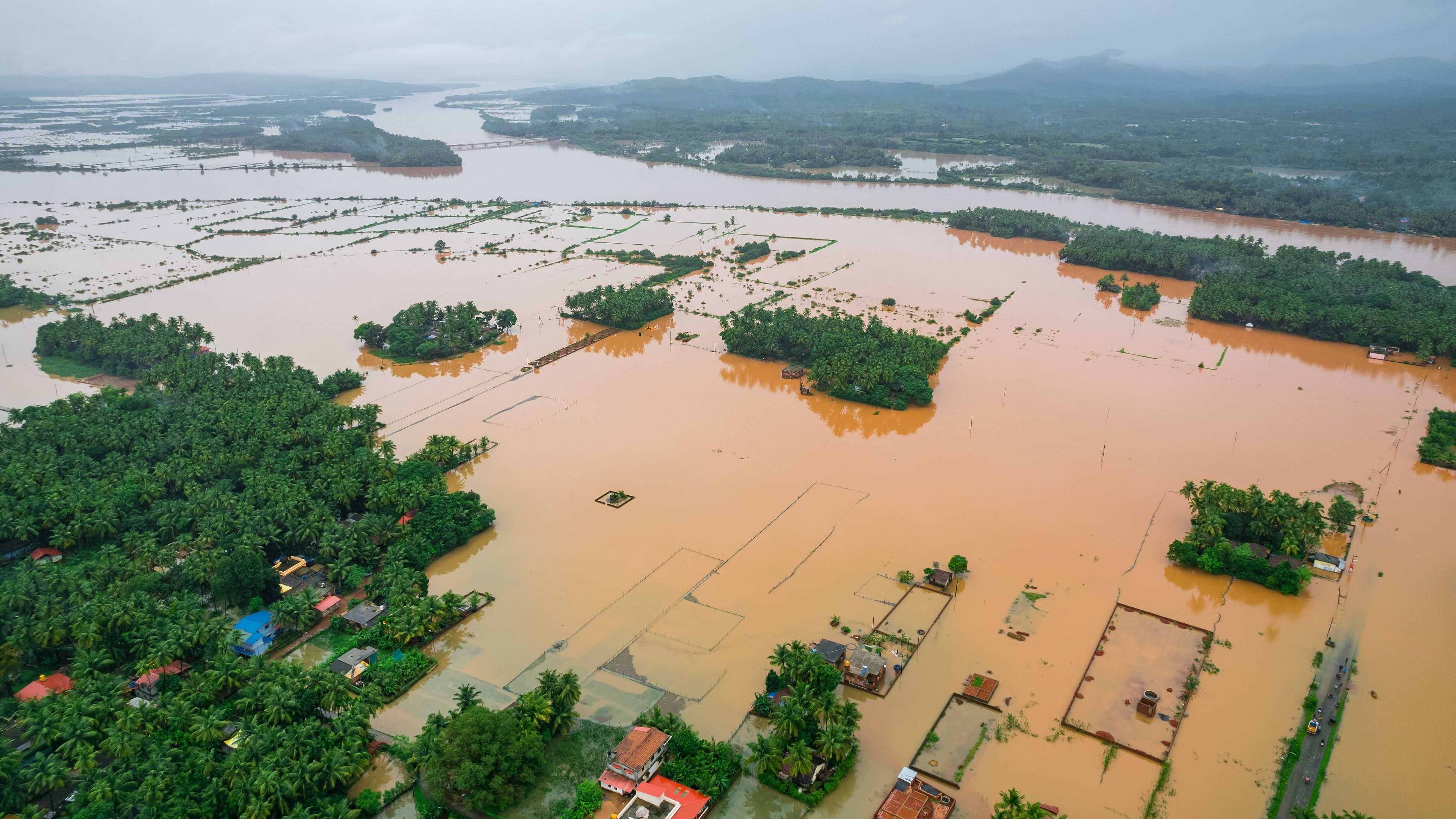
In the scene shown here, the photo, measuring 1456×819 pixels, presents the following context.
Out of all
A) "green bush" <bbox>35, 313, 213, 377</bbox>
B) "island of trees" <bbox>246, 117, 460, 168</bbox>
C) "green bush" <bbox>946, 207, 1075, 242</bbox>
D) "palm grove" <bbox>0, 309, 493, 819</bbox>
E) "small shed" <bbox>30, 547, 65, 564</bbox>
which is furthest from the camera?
"island of trees" <bbox>246, 117, 460, 168</bbox>

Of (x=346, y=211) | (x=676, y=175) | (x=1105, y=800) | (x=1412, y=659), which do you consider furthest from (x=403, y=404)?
(x=676, y=175)

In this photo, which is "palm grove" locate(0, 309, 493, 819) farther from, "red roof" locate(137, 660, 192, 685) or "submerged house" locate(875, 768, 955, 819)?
"submerged house" locate(875, 768, 955, 819)

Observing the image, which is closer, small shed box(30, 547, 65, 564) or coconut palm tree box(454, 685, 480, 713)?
coconut palm tree box(454, 685, 480, 713)

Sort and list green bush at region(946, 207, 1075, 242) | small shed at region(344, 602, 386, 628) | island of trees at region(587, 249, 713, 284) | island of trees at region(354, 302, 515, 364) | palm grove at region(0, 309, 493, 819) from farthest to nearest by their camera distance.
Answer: green bush at region(946, 207, 1075, 242)
island of trees at region(587, 249, 713, 284)
island of trees at region(354, 302, 515, 364)
small shed at region(344, 602, 386, 628)
palm grove at region(0, 309, 493, 819)

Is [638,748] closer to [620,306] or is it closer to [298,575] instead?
[298,575]

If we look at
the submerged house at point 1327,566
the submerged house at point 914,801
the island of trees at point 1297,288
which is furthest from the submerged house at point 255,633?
the island of trees at point 1297,288

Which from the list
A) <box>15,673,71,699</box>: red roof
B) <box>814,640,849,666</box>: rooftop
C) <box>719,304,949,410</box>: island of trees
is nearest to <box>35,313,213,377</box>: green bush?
<box>15,673,71,699</box>: red roof

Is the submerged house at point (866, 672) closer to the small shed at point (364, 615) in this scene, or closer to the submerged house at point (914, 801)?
the submerged house at point (914, 801)
